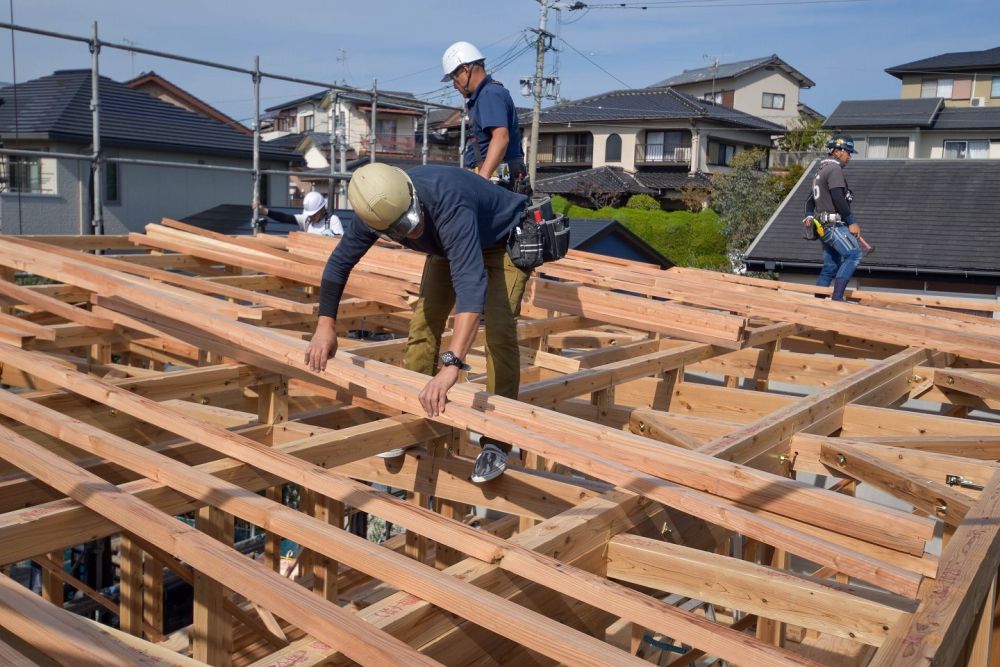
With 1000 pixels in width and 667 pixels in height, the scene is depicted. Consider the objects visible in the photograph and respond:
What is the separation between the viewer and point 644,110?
132 feet

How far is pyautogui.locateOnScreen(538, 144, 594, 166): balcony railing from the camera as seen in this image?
41.1 metres

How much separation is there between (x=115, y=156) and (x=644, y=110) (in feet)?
82.6

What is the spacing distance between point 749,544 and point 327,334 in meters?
2.81

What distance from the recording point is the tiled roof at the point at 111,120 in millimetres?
19625

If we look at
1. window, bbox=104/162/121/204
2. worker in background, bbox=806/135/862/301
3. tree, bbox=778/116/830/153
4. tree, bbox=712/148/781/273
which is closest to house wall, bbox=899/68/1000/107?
tree, bbox=778/116/830/153

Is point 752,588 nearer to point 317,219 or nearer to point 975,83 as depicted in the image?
point 317,219

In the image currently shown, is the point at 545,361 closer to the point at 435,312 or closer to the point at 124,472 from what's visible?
the point at 435,312

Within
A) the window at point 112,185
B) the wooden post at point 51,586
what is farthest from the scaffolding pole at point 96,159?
the window at point 112,185

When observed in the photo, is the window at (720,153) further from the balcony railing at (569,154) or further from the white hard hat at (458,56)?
the white hard hat at (458,56)

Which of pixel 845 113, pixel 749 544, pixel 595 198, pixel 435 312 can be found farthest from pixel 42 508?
pixel 845 113

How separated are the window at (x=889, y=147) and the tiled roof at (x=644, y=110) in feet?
19.0

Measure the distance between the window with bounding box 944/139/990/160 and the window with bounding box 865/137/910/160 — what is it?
1525 mm

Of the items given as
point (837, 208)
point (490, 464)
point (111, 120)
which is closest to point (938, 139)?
point (111, 120)

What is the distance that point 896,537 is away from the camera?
296 centimetres
